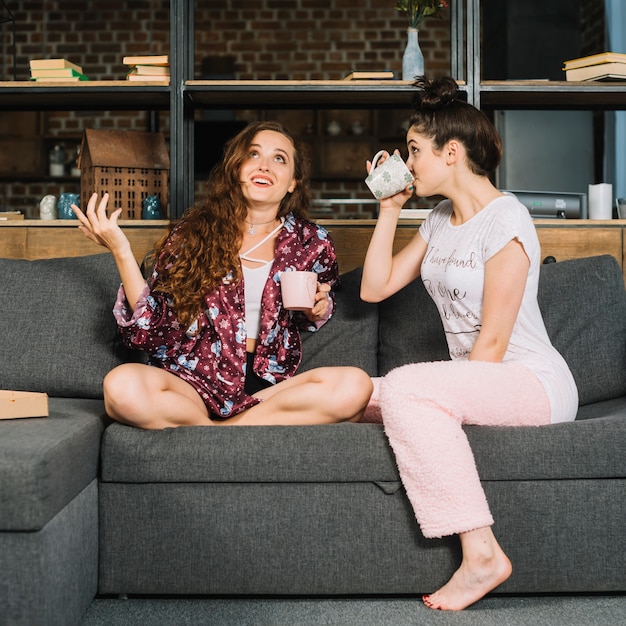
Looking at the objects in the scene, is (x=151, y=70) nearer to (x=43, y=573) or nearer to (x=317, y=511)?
(x=317, y=511)

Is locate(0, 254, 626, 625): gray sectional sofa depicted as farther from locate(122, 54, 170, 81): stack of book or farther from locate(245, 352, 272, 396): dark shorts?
locate(122, 54, 170, 81): stack of book

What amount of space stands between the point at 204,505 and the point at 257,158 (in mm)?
1060

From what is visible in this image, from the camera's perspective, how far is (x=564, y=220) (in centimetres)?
280

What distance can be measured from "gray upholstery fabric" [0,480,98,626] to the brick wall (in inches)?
173

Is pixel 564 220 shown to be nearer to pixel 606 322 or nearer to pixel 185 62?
pixel 606 322

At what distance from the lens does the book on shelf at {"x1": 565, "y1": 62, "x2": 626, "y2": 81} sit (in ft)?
9.11

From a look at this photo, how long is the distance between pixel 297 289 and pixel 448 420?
1.65 ft

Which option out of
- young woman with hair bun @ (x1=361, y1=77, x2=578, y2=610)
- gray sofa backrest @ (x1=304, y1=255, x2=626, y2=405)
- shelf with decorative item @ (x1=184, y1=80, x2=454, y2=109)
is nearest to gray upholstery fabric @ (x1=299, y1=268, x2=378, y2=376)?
gray sofa backrest @ (x1=304, y1=255, x2=626, y2=405)

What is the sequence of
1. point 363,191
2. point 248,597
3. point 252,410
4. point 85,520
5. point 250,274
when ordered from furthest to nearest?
point 363,191
point 250,274
point 252,410
point 248,597
point 85,520

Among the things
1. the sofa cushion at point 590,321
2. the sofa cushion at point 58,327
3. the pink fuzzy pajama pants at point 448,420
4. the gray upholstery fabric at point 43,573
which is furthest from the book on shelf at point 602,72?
the gray upholstery fabric at point 43,573

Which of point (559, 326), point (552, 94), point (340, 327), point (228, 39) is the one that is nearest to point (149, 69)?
point (340, 327)

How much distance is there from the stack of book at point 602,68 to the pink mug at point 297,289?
4.97ft

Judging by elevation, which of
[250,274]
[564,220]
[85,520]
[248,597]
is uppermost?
[564,220]

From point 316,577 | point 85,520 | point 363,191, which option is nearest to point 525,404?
point 316,577
